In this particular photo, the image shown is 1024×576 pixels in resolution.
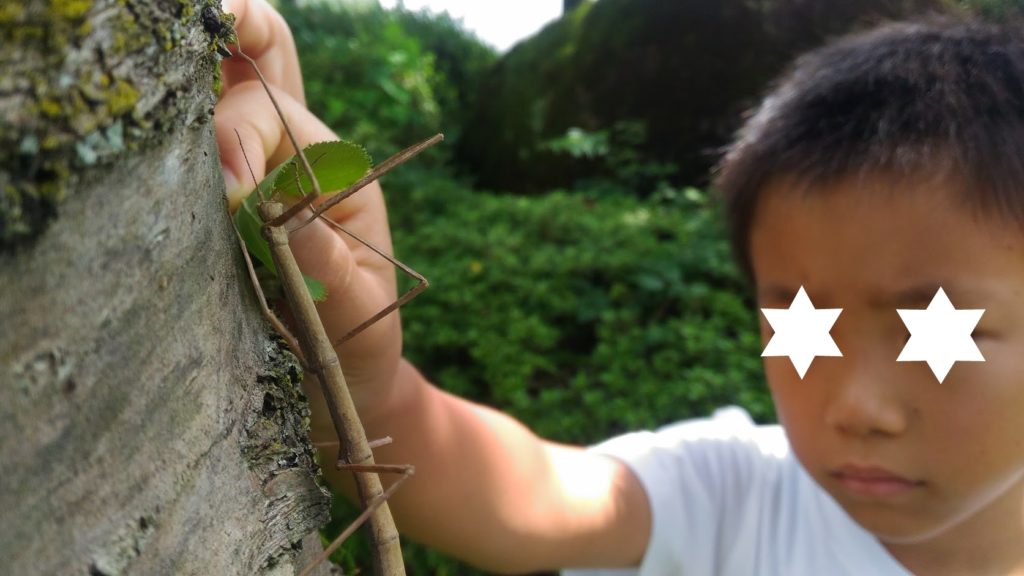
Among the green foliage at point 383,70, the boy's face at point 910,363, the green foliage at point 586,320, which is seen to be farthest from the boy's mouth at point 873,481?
the green foliage at point 383,70

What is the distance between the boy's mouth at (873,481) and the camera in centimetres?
102

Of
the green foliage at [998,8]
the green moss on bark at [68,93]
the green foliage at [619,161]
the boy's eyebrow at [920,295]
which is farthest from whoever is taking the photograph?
the green foliage at [619,161]

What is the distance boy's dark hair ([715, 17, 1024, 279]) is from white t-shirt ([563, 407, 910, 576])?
0.53m

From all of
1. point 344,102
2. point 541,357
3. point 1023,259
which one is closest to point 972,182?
point 1023,259

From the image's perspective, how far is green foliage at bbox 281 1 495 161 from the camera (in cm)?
423

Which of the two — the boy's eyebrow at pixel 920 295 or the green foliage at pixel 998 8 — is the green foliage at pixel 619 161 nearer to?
the green foliage at pixel 998 8

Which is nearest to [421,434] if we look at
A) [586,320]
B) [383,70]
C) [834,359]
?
[834,359]

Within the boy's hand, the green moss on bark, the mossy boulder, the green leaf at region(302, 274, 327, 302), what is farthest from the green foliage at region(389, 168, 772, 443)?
the green moss on bark

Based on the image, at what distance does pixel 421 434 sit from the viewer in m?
1.15

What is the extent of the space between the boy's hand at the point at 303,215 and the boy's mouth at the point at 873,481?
2.35 ft

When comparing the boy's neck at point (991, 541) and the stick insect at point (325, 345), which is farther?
the boy's neck at point (991, 541)

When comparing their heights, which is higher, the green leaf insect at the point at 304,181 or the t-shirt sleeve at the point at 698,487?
the green leaf insect at the point at 304,181

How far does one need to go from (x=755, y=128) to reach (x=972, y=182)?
397mm

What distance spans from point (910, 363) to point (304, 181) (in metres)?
0.85
